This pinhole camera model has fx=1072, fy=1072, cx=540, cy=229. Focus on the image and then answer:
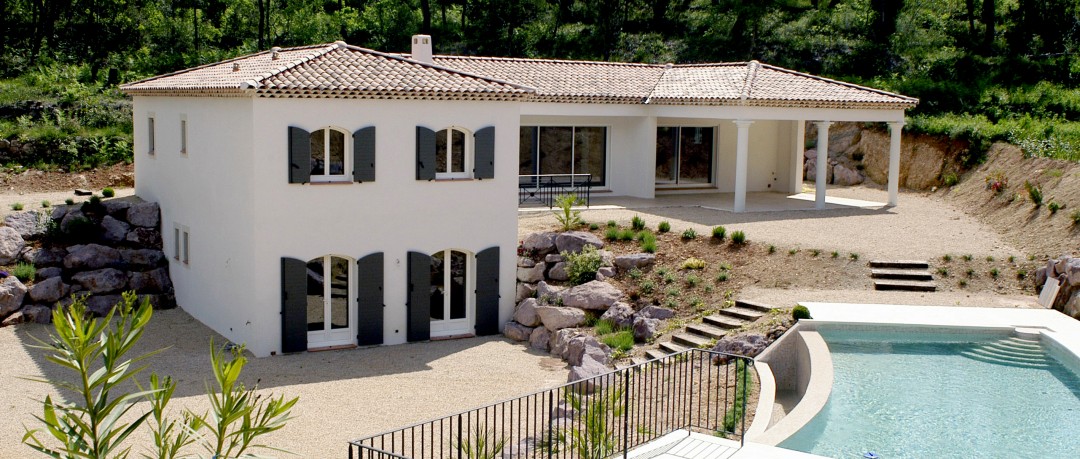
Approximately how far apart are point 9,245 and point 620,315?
13704 mm

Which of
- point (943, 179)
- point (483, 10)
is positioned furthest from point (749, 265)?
point (483, 10)

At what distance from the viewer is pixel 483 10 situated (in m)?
51.0

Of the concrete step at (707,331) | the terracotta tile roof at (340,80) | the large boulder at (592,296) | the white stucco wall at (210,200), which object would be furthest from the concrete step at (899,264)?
the white stucco wall at (210,200)

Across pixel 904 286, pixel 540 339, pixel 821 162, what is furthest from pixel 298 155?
pixel 821 162

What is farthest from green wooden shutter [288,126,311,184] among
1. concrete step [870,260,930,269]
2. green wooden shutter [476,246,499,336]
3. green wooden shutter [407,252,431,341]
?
concrete step [870,260,930,269]

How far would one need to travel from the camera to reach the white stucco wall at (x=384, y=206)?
20.5m

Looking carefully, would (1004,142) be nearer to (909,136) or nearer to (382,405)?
(909,136)

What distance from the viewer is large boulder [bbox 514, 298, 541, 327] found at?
885 inches

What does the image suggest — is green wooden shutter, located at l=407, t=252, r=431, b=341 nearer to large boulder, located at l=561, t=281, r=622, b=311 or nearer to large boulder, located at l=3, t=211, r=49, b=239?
large boulder, located at l=561, t=281, r=622, b=311

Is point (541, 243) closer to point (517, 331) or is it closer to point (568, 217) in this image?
point (568, 217)

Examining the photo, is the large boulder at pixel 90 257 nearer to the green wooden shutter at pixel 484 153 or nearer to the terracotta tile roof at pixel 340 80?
the terracotta tile roof at pixel 340 80

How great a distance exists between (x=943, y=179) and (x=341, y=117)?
2134 centimetres

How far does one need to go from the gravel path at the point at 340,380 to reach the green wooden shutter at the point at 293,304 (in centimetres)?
37

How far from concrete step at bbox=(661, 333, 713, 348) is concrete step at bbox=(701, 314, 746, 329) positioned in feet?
1.90
